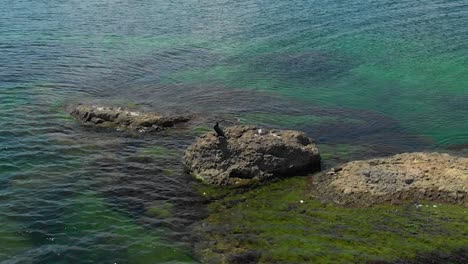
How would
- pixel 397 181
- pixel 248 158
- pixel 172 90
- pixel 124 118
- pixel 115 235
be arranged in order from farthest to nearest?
1. pixel 172 90
2. pixel 124 118
3. pixel 248 158
4. pixel 397 181
5. pixel 115 235

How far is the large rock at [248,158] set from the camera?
21391 mm

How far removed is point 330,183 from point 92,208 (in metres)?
8.76

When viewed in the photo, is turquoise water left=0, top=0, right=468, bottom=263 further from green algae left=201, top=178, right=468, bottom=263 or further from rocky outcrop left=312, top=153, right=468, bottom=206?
rocky outcrop left=312, top=153, right=468, bottom=206

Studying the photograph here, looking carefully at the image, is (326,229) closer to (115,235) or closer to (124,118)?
(115,235)

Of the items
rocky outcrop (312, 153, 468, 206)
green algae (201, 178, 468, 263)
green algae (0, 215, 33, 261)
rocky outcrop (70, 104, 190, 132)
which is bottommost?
green algae (201, 178, 468, 263)

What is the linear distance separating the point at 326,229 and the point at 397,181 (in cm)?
376

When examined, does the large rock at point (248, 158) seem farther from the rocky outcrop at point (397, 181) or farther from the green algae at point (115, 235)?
the green algae at point (115, 235)

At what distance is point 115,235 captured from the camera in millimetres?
18047

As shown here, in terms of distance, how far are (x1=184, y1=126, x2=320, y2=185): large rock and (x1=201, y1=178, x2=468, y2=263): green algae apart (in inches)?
59.8

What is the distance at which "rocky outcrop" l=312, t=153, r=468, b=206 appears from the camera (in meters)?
19.2

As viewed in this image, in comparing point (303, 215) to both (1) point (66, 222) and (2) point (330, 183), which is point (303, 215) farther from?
(1) point (66, 222)

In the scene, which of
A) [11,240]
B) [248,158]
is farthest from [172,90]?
[11,240]

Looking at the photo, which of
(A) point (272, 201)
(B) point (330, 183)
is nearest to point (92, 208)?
(A) point (272, 201)

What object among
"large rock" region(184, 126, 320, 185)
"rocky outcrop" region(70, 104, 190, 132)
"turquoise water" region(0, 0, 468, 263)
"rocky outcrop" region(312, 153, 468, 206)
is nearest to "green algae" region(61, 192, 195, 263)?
"turquoise water" region(0, 0, 468, 263)
